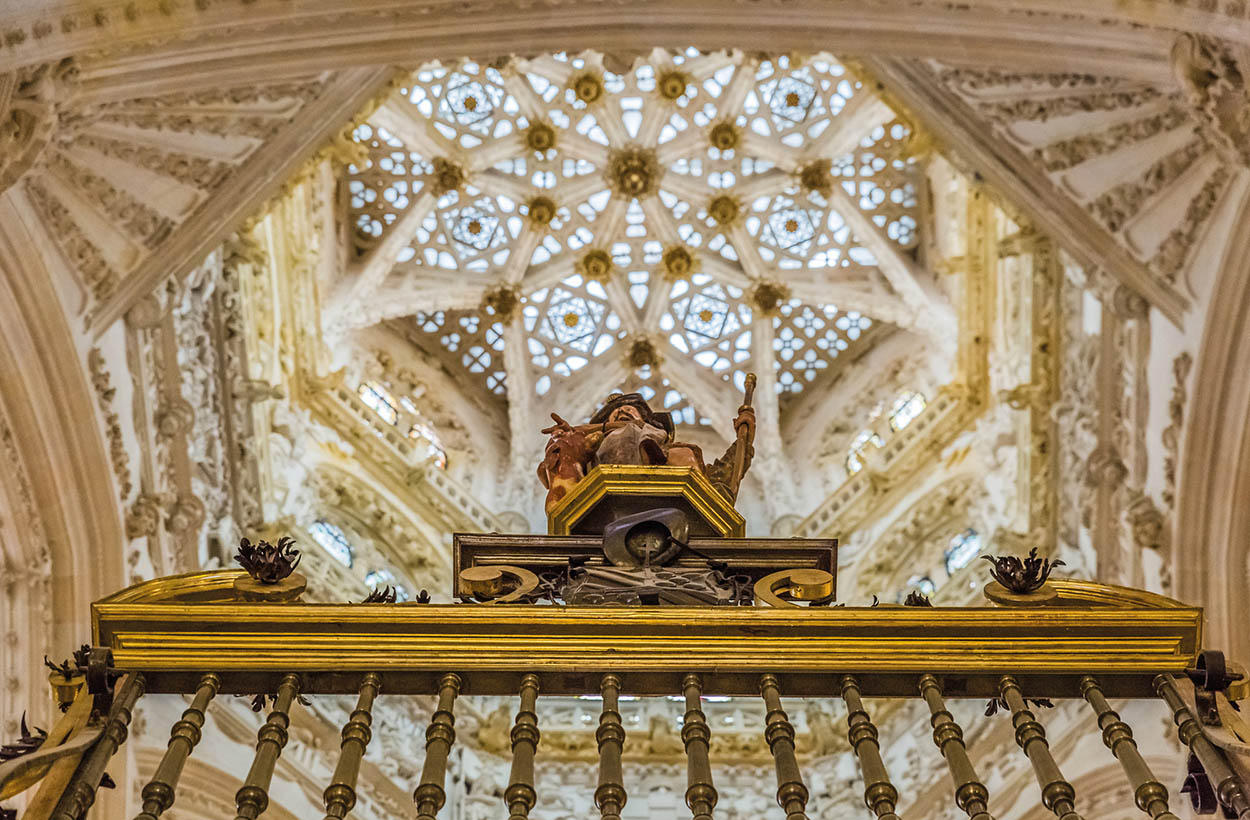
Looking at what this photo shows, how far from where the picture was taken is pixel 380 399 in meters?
20.6

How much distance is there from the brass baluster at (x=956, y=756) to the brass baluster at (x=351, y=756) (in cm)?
156

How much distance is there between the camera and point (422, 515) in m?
18.8

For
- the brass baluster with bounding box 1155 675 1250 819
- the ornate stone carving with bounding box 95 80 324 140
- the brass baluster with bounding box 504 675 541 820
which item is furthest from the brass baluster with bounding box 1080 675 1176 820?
the ornate stone carving with bounding box 95 80 324 140

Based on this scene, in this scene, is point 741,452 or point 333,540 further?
point 333,540

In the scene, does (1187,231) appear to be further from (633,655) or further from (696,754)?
(696,754)

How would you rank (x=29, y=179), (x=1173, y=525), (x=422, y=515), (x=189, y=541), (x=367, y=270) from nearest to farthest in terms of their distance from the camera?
(x=29, y=179), (x=1173, y=525), (x=189, y=541), (x=422, y=515), (x=367, y=270)

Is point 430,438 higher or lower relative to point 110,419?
higher

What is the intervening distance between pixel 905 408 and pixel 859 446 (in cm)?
79

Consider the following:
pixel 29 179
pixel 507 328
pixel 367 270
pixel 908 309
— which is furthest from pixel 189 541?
pixel 908 309

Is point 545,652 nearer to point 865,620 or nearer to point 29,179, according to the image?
point 865,620

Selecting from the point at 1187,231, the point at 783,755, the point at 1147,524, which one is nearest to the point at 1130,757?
the point at 783,755

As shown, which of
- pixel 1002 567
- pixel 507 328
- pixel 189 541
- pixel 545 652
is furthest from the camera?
pixel 507 328

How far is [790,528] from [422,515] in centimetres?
436

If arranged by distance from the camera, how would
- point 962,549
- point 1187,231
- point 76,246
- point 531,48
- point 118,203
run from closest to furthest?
point 531,48 < point 1187,231 < point 76,246 < point 118,203 < point 962,549
